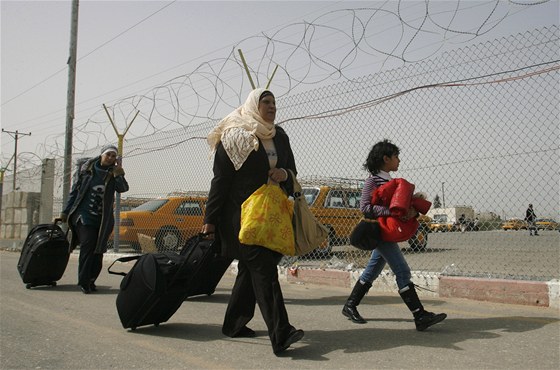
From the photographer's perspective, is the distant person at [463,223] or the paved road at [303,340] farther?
the distant person at [463,223]

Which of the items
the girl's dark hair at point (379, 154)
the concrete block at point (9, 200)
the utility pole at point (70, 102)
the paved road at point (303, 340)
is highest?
the utility pole at point (70, 102)

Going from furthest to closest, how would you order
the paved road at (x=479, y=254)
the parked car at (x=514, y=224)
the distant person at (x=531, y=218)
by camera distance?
the paved road at (x=479, y=254) < the parked car at (x=514, y=224) < the distant person at (x=531, y=218)

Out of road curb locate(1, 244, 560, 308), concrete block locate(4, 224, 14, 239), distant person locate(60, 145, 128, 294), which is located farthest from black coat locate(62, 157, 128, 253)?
concrete block locate(4, 224, 14, 239)

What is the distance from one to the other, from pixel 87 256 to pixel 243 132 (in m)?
3.59

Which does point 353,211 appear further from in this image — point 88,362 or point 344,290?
point 88,362

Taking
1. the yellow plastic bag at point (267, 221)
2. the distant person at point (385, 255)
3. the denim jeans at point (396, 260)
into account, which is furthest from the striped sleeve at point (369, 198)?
the yellow plastic bag at point (267, 221)

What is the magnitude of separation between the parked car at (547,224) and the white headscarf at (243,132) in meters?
3.46

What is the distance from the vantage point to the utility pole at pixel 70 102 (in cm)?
1286

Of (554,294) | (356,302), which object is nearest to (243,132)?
(356,302)

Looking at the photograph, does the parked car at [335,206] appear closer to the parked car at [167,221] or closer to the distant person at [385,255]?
the parked car at [167,221]

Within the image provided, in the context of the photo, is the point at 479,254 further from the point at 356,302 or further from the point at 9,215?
the point at 9,215

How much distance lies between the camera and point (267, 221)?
11.3 feet

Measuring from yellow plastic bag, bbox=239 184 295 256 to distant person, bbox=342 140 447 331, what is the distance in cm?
90

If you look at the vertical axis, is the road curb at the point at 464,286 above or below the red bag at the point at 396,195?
below
